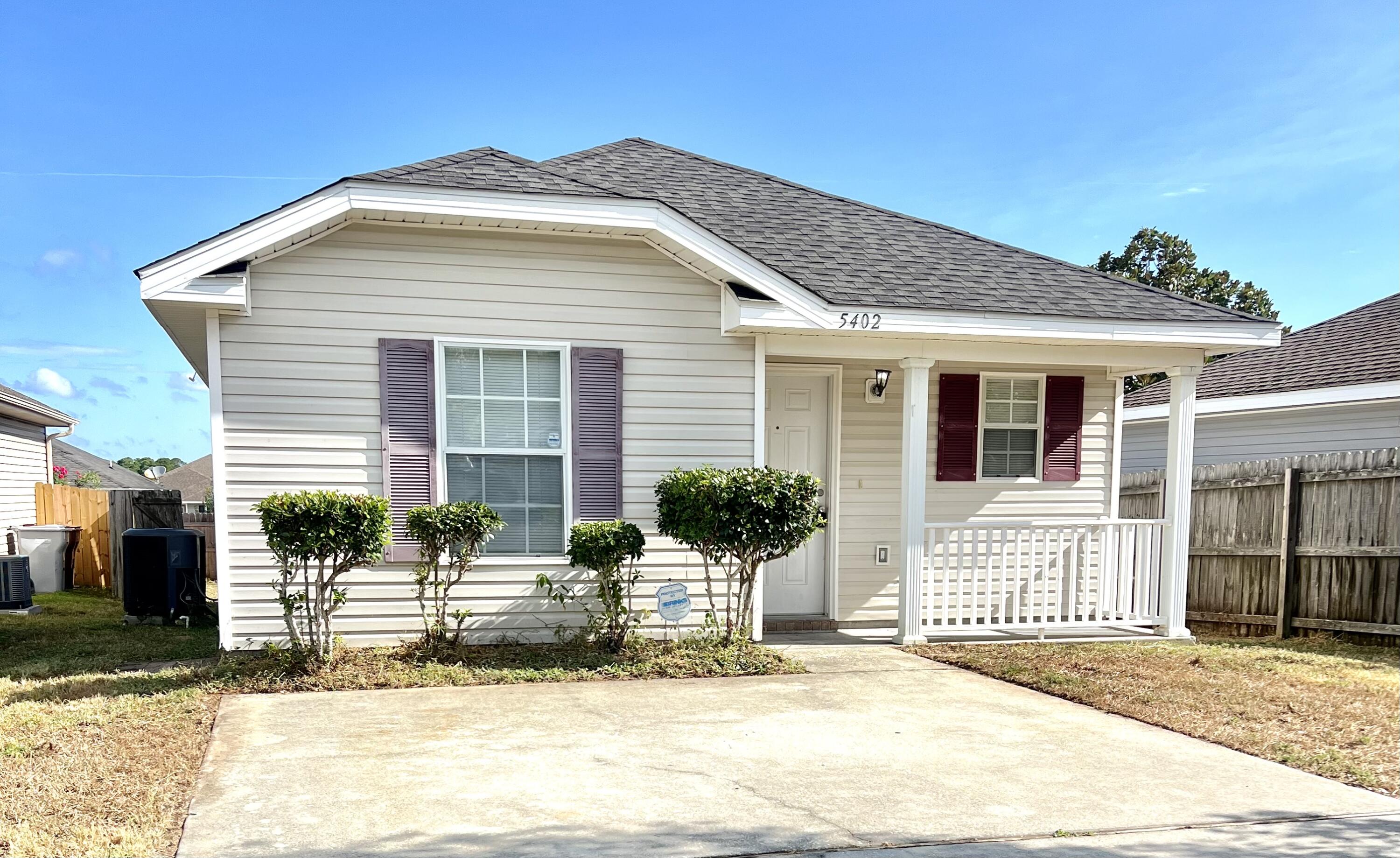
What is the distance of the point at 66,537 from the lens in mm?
11938

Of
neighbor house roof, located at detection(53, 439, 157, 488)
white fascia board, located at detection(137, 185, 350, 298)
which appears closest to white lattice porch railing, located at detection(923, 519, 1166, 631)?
white fascia board, located at detection(137, 185, 350, 298)

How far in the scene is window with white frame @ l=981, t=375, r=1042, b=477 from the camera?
26.7 ft

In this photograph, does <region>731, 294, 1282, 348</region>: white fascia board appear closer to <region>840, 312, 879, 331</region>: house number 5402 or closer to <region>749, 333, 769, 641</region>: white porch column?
<region>840, 312, 879, 331</region>: house number 5402

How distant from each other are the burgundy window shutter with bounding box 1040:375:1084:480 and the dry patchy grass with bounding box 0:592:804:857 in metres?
3.83

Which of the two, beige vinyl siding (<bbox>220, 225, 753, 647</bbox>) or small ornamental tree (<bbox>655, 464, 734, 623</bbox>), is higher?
beige vinyl siding (<bbox>220, 225, 753, 647</bbox>)

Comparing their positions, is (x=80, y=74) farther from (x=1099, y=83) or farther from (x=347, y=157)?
(x=1099, y=83)

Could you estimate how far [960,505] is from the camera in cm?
812

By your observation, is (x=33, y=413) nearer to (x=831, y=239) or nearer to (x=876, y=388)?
(x=831, y=239)

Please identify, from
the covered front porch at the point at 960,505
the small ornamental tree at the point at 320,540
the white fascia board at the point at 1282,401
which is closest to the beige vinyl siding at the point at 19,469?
the small ornamental tree at the point at 320,540

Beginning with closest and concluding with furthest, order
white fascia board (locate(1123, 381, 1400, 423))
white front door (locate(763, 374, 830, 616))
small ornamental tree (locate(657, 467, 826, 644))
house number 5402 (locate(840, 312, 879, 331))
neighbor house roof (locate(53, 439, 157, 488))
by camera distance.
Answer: small ornamental tree (locate(657, 467, 826, 644))
house number 5402 (locate(840, 312, 879, 331))
white front door (locate(763, 374, 830, 616))
white fascia board (locate(1123, 381, 1400, 423))
neighbor house roof (locate(53, 439, 157, 488))

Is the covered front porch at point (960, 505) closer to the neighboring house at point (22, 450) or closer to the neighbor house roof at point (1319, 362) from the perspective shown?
the neighbor house roof at point (1319, 362)

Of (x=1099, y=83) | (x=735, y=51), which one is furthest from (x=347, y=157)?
(x=1099, y=83)

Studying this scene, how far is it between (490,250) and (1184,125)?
1446 centimetres

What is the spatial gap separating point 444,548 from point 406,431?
97cm
